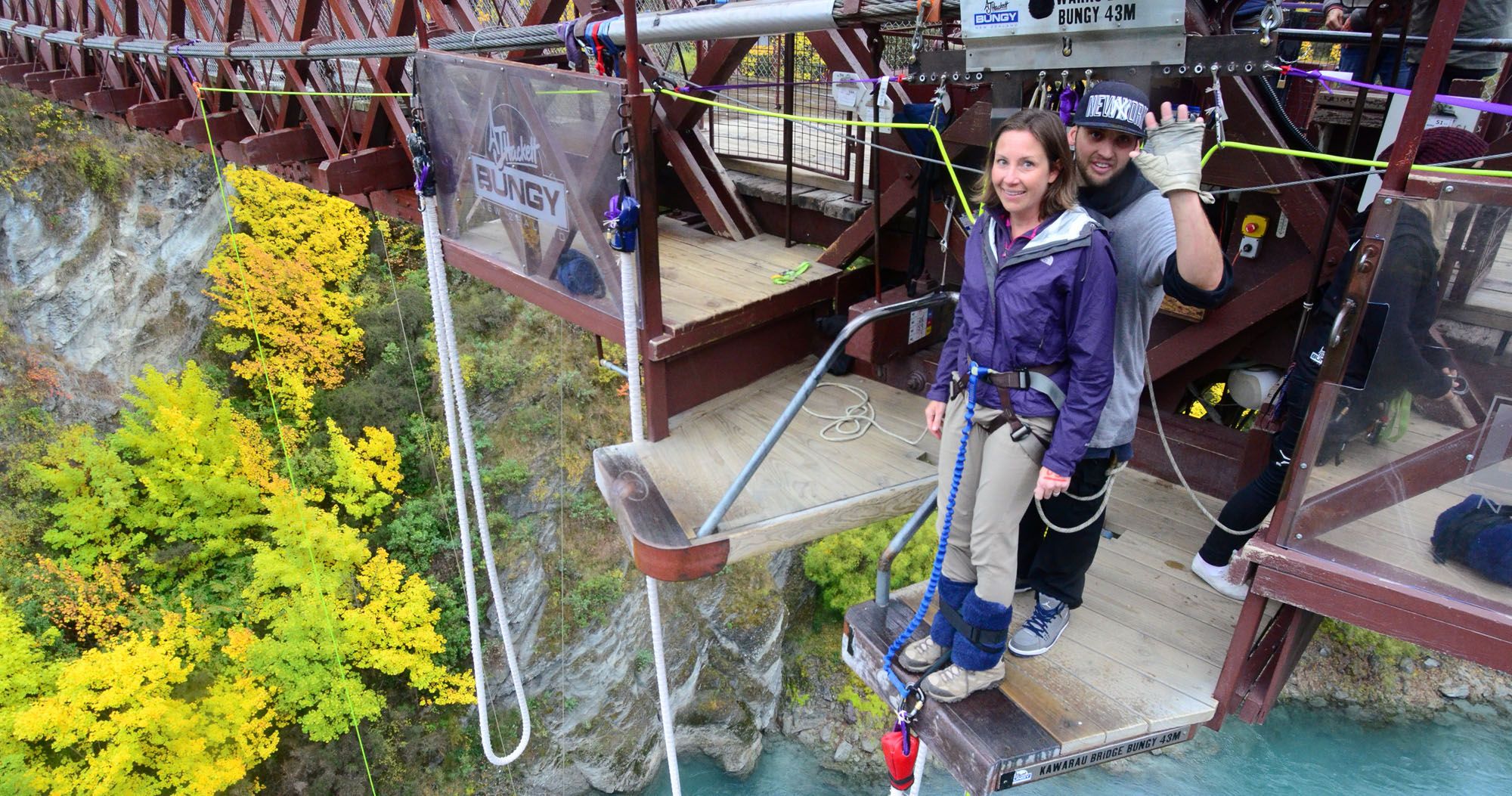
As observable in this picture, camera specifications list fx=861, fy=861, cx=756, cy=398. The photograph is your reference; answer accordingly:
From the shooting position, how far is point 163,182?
18.2 m

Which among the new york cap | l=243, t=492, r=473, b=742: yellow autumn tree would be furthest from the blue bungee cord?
l=243, t=492, r=473, b=742: yellow autumn tree

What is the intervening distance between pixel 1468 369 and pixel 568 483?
553 inches

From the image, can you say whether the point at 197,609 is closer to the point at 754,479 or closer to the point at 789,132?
the point at 789,132

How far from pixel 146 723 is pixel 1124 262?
42.2 ft

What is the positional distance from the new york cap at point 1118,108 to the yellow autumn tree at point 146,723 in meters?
12.7

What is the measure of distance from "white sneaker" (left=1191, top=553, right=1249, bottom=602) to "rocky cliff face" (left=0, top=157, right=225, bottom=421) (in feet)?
63.3

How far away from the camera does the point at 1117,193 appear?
2.38 m

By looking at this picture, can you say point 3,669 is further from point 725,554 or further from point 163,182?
point 725,554

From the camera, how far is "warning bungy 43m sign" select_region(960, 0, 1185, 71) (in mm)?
2555

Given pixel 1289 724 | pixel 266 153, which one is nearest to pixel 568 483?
pixel 266 153

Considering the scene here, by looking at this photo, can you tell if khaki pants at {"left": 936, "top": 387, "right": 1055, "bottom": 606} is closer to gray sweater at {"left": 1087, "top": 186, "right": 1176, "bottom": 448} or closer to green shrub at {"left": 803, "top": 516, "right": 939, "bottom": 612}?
gray sweater at {"left": 1087, "top": 186, "right": 1176, "bottom": 448}

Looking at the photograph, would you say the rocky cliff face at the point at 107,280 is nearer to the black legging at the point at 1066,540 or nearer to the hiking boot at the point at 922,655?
the hiking boot at the point at 922,655

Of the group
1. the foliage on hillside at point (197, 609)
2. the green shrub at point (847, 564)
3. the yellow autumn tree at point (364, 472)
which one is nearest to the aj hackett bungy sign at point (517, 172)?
the foliage on hillside at point (197, 609)

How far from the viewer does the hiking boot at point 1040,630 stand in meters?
2.84
